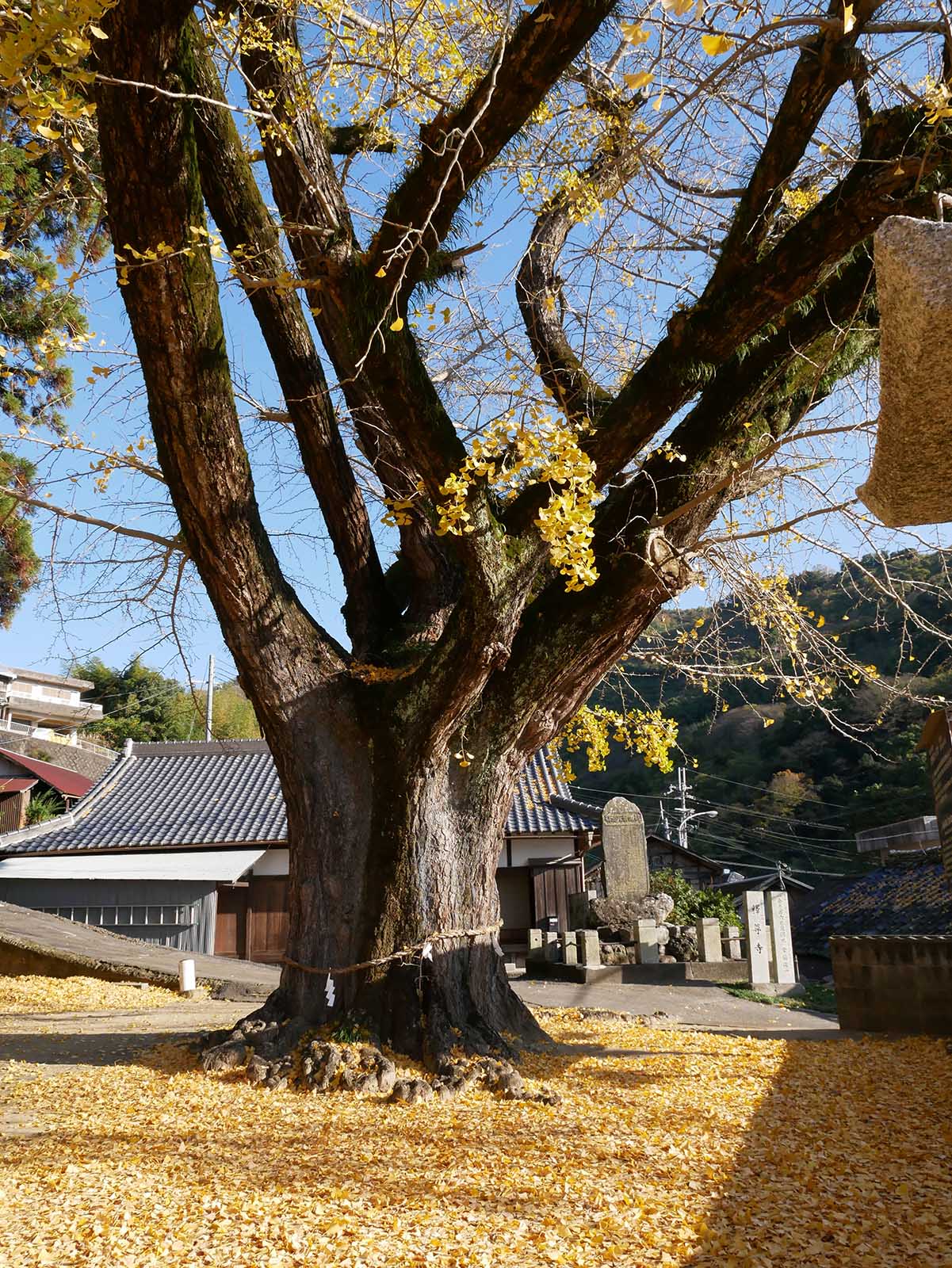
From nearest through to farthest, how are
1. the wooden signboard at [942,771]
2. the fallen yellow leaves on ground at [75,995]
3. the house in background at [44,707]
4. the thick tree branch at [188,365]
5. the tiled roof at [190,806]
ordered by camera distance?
the thick tree branch at [188,365]
the wooden signboard at [942,771]
the fallen yellow leaves on ground at [75,995]
the tiled roof at [190,806]
the house in background at [44,707]

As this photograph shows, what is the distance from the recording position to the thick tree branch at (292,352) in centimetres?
515

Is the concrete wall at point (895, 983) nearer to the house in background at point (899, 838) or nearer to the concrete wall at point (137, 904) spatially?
the concrete wall at point (137, 904)

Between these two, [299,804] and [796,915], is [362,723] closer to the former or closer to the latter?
[299,804]

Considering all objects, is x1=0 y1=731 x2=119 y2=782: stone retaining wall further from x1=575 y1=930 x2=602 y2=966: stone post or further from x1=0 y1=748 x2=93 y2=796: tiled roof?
x1=575 y1=930 x2=602 y2=966: stone post

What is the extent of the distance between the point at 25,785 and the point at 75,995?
48.9 feet

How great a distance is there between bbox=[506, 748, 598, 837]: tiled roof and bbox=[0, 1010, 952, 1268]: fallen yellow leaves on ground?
10.8 m

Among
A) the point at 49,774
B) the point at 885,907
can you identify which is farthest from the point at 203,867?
the point at 885,907

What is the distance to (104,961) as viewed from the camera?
11.4m

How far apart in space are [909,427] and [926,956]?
675cm

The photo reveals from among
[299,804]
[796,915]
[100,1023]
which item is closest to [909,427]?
[299,804]

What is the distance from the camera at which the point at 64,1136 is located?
3939mm

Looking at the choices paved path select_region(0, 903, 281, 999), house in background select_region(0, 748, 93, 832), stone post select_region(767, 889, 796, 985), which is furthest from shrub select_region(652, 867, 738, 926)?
house in background select_region(0, 748, 93, 832)

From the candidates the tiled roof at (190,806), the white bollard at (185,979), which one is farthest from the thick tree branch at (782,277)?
the tiled roof at (190,806)

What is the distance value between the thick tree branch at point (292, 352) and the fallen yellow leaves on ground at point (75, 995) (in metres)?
5.58
